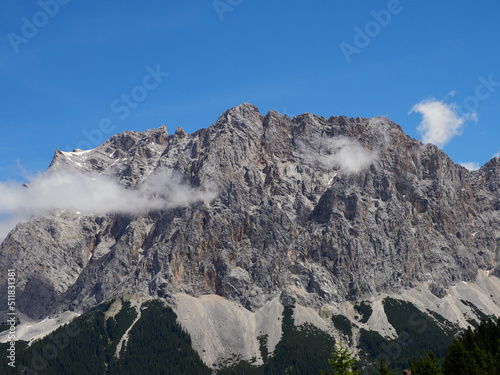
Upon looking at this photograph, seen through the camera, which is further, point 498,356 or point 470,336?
point 470,336

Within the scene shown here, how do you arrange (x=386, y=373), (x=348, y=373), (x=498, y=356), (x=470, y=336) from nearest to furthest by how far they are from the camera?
1. (x=348, y=373)
2. (x=386, y=373)
3. (x=498, y=356)
4. (x=470, y=336)

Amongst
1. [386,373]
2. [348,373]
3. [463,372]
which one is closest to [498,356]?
[463,372]

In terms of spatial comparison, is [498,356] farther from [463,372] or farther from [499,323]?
[499,323]

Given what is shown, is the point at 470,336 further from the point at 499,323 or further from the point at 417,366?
the point at 417,366

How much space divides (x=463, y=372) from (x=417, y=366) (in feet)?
26.4

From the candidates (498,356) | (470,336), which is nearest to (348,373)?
(498,356)

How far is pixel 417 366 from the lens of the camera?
96.4m

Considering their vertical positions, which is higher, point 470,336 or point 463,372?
point 470,336

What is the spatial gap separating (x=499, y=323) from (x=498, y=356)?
28288 mm

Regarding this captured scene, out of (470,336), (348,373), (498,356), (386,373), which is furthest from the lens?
(470,336)

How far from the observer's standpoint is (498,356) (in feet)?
354

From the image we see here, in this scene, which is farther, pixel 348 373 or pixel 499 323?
pixel 499 323

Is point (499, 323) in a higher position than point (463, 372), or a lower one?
higher

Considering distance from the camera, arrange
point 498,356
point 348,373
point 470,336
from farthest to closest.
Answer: point 470,336 → point 498,356 → point 348,373
